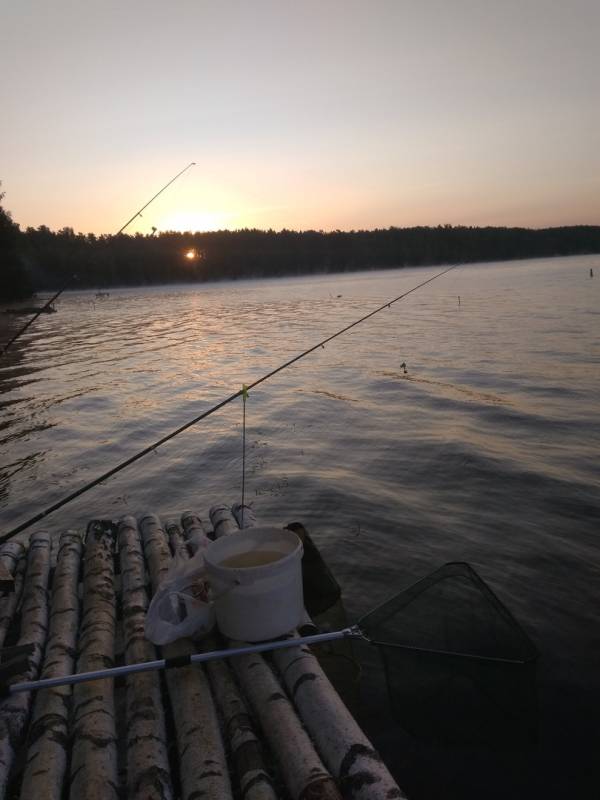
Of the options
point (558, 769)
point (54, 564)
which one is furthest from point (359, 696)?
point (54, 564)

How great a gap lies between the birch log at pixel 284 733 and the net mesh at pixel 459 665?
807 mm

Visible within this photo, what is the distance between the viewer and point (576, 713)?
4922mm

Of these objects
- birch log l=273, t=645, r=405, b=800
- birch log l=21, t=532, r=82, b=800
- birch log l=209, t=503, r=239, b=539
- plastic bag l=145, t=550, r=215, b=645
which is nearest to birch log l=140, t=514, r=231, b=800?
plastic bag l=145, t=550, r=215, b=645

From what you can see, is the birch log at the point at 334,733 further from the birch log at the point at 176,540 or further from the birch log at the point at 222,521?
the birch log at the point at 222,521

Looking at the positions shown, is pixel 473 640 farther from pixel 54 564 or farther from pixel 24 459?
pixel 24 459

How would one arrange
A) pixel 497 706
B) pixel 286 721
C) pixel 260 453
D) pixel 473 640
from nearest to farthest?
pixel 286 721 → pixel 497 706 → pixel 473 640 → pixel 260 453

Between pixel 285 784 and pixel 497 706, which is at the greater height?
pixel 285 784

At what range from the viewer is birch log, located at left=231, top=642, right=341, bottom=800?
9.93ft

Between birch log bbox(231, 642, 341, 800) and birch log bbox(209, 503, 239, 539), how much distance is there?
236 cm

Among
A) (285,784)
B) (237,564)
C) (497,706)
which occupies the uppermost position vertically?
(237,564)

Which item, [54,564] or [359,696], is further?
[54,564]

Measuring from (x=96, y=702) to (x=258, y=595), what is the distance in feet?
4.13

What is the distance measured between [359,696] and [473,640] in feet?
4.29

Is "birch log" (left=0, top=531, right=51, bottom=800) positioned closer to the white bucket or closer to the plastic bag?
the plastic bag
